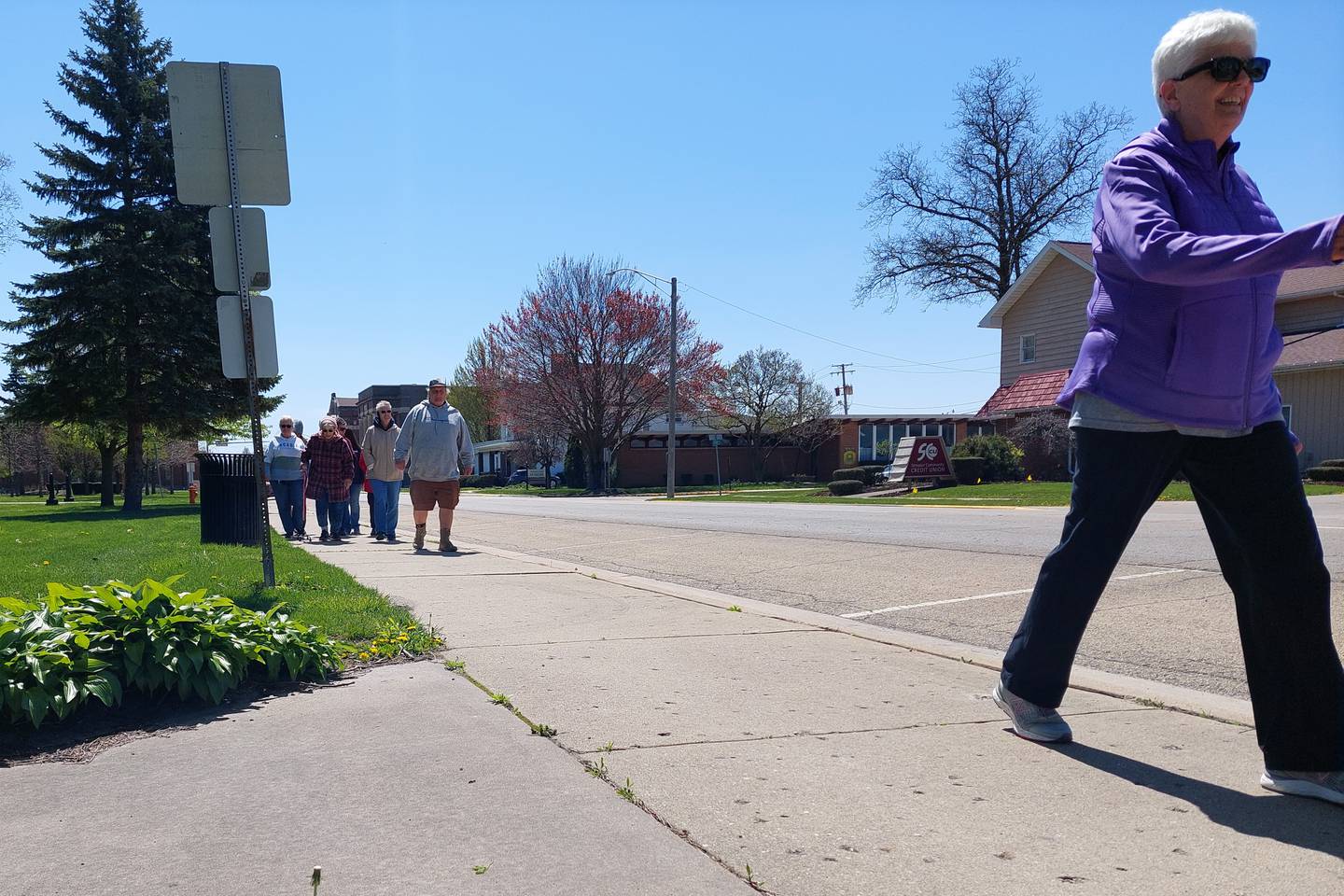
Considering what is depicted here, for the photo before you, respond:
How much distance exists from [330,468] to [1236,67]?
12.3 meters

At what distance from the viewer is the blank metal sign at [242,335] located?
6609mm

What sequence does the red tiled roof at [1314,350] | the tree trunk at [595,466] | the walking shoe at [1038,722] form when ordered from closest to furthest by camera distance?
the walking shoe at [1038,722], the red tiled roof at [1314,350], the tree trunk at [595,466]

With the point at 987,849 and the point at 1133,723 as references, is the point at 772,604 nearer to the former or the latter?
the point at 1133,723

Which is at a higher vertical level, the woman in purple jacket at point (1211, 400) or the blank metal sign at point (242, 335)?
the blank metal sign at point (242, 335)

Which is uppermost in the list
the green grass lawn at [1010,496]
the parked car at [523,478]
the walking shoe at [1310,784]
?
the parked car at [523,478]

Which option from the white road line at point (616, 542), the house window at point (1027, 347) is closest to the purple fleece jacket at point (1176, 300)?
the white road line at point (616, 542)

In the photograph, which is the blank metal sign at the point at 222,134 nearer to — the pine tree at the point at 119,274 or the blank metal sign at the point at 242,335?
the blank metal sign at the point at 242,335

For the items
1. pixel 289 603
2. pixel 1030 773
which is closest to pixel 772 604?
pixel 289 603

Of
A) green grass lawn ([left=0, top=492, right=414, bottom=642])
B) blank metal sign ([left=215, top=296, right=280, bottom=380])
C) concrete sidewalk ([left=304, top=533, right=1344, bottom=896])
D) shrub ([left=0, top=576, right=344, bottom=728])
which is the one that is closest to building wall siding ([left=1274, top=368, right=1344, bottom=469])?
green grass lawn ([left=0, top=492, right=414, bottom=642])

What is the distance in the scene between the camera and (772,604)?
737 cm

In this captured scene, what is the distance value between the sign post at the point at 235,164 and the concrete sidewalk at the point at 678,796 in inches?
116

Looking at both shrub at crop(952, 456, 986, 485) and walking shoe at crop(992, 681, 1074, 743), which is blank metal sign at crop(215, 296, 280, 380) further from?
shrub at crop(952, 456, 986, 485)

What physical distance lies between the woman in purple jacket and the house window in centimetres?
3310

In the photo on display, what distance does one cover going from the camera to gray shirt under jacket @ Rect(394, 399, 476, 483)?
37.6 ft
